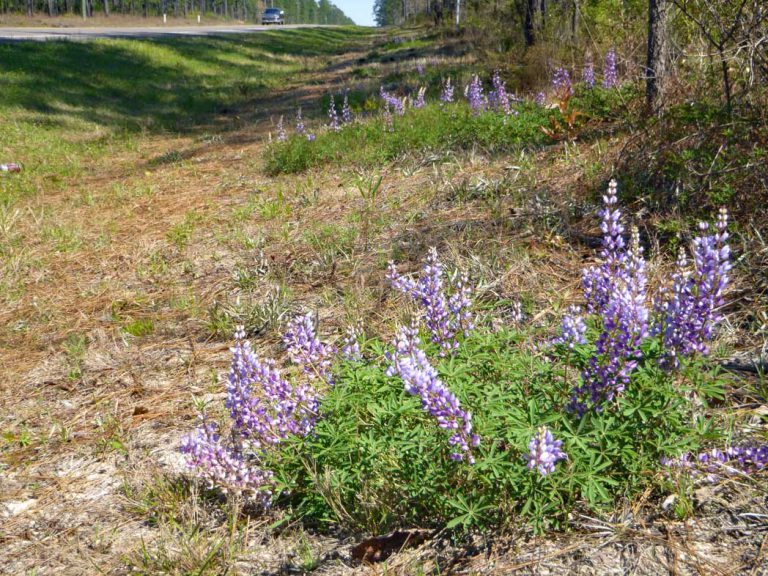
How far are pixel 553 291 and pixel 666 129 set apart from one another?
1907 millimetres

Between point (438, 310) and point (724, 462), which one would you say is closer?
point (724, 462)

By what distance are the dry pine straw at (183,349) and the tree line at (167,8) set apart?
66003 millimetres

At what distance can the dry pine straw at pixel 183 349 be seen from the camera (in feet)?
7.34

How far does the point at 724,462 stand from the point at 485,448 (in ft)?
2.91

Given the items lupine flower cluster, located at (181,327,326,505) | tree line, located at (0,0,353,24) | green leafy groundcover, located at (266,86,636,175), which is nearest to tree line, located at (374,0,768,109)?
green leafy groundcover, located at (266,86,636,175)

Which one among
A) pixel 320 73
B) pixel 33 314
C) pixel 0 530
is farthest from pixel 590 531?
pixel 320 73

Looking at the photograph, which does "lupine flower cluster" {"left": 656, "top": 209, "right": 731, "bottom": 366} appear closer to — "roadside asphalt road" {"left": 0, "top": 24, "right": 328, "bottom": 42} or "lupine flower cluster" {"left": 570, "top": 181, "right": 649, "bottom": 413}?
"lupine flower cluster" {"left": 570, "top": 181, "right": 649, "bottom": 413}

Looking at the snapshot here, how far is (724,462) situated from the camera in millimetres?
2312

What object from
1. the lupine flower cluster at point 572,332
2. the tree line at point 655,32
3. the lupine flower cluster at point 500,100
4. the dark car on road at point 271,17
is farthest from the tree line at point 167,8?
the lupine flower cluster at point 572,332

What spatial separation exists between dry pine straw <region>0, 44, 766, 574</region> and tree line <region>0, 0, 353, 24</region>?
66.0 metres

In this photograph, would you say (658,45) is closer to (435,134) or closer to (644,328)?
(435,134)

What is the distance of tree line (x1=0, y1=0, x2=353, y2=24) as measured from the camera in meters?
76.1

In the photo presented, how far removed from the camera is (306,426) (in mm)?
2605

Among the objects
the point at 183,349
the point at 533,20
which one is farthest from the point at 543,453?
the point at 533,20
